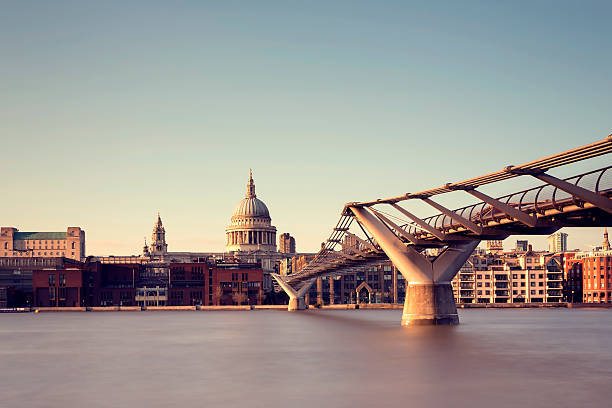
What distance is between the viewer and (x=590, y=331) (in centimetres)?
8756

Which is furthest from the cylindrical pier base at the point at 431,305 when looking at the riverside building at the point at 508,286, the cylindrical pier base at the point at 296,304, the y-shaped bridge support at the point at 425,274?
the riverside building at the point at 508,286

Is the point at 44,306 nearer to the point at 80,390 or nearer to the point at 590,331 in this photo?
the point at 590,331

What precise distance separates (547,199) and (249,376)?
58.7 feet

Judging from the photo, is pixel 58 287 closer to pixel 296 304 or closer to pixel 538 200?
pixel 296 304

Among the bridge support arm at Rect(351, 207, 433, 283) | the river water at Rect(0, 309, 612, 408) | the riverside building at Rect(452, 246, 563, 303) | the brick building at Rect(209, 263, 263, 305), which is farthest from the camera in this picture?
the brick building at Rect(209, 263, 263, 305)

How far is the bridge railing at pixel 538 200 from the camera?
4169cm

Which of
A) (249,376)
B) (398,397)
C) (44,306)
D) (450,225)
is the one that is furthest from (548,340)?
(44,306)

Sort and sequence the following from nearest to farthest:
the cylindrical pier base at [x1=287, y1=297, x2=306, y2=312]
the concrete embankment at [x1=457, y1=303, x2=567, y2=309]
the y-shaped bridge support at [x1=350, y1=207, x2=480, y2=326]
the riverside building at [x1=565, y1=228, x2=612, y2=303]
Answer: the y-shaped bridge support at [x1=350, y1=207, x2=480, y2=326], the cylindrical pier base at [x1=287, y1=297, x2=306, y2=312], the riverside building at [x1=565, y1=228, x2=612, y2=303], the concrete embankment at [x1=457, y1=303, x2=567, y2=309]

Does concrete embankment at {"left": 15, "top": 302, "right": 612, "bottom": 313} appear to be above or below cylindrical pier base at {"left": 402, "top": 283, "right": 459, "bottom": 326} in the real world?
below

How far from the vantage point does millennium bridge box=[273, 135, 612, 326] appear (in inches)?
1661

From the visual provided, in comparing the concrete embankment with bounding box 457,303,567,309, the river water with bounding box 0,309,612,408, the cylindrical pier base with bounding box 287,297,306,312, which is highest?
the cylindrical pier base with bounding box 287,297,306,312

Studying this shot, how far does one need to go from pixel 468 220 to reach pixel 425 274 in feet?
46.2

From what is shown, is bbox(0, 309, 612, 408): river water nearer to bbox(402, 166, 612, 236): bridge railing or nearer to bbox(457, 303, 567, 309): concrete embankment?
bbox(402, 166, 612, 236): bridge railing

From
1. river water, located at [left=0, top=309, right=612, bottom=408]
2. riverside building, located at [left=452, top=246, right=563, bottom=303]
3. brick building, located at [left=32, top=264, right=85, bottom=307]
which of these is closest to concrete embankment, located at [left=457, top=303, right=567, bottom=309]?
riverside building, located at [left=452, top=246, right=563, bottom=303]
